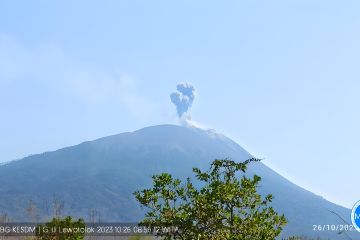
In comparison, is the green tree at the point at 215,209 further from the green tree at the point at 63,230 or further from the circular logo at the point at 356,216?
the green tree at the point at 63,230

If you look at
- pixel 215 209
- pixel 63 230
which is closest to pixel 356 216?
pixel 215 209

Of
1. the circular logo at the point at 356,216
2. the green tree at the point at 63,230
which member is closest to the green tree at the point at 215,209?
the circular logo at the point at 356,216

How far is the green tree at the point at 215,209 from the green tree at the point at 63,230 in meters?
16.0

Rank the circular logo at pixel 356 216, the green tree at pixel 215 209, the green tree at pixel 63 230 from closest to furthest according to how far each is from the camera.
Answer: the circular logo at pixel 356 216 < the green tree at pixel 215 209 < the green tree at pixel 63 230

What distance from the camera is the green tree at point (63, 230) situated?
2991 centimetres

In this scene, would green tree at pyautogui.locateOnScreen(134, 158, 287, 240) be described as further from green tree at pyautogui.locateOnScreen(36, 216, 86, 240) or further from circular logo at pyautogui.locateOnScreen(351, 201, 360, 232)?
green tree at pyautogui.locateOnScreen(36, 216, 86, 240)

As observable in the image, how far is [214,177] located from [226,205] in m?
0.75

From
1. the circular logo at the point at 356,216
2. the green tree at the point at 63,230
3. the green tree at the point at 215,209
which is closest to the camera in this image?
the circular logo at the point at 356,216

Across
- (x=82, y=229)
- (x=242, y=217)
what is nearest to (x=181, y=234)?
(x=242, y=217)

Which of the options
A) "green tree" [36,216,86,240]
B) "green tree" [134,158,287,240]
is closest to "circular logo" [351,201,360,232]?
"green tree" [134,158,287,240]

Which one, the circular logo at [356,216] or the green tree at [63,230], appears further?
the green tree at [63,230]

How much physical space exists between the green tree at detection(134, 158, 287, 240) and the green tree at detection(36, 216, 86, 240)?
16.0 m

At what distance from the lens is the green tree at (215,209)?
14008mm

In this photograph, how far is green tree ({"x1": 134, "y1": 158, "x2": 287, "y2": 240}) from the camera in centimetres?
1401
